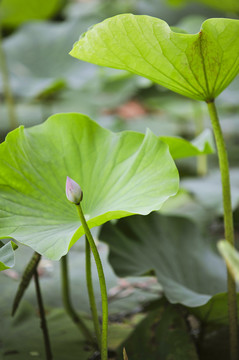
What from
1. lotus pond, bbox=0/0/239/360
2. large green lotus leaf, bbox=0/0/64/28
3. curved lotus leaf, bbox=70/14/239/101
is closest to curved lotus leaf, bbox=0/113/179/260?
lotus pond, bbox=0/0/239/360

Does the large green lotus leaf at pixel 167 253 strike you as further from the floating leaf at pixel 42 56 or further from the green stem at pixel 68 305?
the floating leaf at pixel 42 56

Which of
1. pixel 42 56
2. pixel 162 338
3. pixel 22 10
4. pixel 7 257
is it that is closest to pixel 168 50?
pixel 7 257

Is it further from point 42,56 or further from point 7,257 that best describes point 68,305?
point 42,56

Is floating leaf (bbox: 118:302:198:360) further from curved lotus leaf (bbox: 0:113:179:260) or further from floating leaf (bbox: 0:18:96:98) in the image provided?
floating leaf (bbox: 0:18:96:98)

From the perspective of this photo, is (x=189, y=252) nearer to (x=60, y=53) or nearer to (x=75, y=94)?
(x=60, y=53)

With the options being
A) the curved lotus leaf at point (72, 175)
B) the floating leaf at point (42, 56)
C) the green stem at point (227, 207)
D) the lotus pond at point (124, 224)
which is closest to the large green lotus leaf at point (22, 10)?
the floating leaf at point (42, 56)

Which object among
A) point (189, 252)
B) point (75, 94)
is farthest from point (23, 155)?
point (75, 94)
